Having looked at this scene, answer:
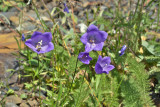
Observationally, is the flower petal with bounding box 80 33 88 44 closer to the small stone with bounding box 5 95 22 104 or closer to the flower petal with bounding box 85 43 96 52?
the flower petal with bounding box 85 43 96 52

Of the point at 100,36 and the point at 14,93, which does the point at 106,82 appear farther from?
the point at 14,93

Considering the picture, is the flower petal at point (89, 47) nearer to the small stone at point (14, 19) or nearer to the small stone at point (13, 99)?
the small stone at point (13, 99)

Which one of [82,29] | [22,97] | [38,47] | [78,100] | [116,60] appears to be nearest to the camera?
[38,47]

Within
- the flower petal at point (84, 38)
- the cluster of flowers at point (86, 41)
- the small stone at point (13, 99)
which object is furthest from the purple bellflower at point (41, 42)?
the small stone at point (13, 99)

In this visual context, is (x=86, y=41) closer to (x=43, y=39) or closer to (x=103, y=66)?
(x=103, y=66)

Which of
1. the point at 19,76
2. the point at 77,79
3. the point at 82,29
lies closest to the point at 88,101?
the point at 77,79

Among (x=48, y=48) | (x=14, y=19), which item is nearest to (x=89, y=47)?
(x=48, y=48)
